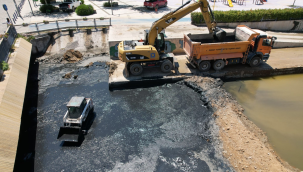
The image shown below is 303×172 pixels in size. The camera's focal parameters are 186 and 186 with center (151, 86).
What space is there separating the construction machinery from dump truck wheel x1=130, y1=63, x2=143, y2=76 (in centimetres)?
407

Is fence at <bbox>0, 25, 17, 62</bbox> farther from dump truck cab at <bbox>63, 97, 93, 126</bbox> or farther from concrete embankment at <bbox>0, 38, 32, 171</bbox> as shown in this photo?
dump truck cab at <bbox>63, 97, 93, 126</bbox>

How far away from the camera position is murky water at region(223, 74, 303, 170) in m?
8.27

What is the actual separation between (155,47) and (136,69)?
2.01 metres

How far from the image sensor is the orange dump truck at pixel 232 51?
12.2m

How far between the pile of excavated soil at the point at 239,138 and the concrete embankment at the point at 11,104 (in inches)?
310

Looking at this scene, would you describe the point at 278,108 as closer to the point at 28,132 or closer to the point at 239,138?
the point at 239,138

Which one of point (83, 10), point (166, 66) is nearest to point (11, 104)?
point (166, 66)

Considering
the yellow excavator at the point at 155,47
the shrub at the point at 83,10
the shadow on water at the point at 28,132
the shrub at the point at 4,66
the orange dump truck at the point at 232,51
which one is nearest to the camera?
the shadow on water at the point at 28,132

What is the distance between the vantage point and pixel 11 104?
25.6 ft

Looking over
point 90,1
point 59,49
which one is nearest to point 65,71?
point 59,49

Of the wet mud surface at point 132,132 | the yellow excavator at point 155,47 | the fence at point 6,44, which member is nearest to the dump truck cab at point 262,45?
the yellow excavator at point 155,47

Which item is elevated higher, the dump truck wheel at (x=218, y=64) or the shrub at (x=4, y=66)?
the shrub at (x=4, y=66)

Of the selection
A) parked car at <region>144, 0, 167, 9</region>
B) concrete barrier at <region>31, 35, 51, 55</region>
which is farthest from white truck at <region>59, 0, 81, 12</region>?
parked car at <region>144, 0, 167, 9</region>

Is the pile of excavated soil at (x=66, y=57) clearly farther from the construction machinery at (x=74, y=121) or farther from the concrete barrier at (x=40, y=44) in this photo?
the construction machinery at (x=74, y=121)
